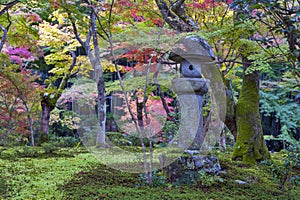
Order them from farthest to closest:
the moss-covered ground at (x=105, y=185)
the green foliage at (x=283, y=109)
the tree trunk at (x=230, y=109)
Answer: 1. the green foliage at (x=283, y=109)
2. the tree trunk at (x=230, y=109)
3. the moss-covered ground at (x=105, y=185)

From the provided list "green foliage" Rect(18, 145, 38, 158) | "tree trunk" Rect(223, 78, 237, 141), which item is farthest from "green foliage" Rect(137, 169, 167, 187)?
"green foliage" Rect(18, 145, 38, 158)

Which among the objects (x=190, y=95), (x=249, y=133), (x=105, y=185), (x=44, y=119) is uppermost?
(x=190, y=95)

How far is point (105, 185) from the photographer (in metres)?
3.13

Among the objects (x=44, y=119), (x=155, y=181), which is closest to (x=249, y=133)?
(x=155, y=181)

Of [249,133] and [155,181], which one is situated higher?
[249,133]

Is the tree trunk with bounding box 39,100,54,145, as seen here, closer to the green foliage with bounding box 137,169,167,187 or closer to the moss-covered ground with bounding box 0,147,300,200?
the moss-covered ground with bounding box 0,147,300,200

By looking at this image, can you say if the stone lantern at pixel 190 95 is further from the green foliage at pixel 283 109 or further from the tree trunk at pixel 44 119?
the green foliage at pixel 283 109

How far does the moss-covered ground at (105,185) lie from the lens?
278 cm

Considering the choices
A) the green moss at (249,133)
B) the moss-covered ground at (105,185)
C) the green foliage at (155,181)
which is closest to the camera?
the moss-covered ground at (105,185)

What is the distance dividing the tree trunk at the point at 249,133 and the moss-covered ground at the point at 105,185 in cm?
32

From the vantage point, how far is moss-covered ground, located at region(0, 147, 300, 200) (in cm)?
278

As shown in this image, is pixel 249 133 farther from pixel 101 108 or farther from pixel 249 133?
pixel 101 108

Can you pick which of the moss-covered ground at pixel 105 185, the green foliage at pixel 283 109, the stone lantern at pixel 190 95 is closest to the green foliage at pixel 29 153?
the moss-covered ground at pixel 105 185

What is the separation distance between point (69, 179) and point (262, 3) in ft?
9.06
